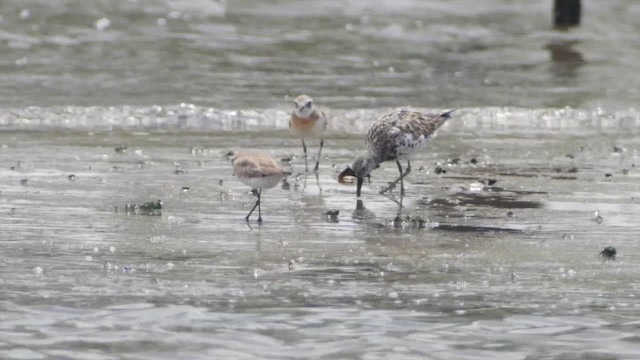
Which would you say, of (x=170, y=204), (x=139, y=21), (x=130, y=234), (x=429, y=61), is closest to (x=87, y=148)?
(x=170, y=204)

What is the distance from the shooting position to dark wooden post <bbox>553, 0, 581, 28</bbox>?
25.6m

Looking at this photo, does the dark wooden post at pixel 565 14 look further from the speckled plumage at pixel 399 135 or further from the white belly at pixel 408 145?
the white belly at pixel 408 145

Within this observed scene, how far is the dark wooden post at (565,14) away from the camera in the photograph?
25578mm

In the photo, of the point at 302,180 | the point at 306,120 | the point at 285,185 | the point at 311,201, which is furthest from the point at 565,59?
the point at 311,201

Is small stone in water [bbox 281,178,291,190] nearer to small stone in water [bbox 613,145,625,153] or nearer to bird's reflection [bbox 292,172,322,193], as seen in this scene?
bird's reflection [bbox 292,172,322,193]

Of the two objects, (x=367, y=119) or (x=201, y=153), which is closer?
(x=201, y=153)

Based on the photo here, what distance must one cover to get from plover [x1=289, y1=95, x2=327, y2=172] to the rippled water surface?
11.3 inches

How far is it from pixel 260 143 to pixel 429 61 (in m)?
7.19

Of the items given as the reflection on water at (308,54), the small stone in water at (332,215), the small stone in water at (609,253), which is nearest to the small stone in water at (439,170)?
the small stone in water at (332,215)

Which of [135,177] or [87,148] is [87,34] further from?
[135,177]

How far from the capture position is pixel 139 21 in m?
25.6

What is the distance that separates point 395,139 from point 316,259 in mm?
3725

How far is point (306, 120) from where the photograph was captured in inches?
559

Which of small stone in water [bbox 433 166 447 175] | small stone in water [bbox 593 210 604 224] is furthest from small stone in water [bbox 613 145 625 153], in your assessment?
small stone in water [bbox 593 210 604 224]
